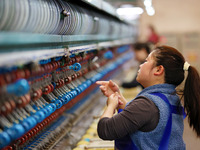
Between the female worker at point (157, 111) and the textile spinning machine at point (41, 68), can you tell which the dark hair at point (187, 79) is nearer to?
the female worker at point (157, 111)

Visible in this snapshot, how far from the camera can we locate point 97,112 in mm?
3650

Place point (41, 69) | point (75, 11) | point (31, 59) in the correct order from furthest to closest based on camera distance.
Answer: point (75, 11), point (41, 69), point (31, 59)

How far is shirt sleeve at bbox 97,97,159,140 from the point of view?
1.77 m

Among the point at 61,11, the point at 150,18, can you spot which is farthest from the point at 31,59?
the point at 150,18

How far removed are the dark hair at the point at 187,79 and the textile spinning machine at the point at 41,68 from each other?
2.29ft

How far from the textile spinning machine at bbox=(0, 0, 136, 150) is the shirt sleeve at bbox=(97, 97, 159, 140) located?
383 mm

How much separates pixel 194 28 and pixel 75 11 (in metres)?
8.96

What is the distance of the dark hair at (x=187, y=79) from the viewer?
198 centimetres

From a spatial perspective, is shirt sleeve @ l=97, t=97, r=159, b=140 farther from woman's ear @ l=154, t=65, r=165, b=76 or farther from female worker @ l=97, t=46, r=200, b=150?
woman's ear @ l=154, t=65, r=165, b=76

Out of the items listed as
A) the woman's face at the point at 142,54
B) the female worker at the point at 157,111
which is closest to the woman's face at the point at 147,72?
the female worker at the point at 157,111

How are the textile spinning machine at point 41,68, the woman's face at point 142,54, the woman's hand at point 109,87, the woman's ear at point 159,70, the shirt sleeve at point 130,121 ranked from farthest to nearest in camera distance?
the woman's face at point 142,54 < the woman's hand at point 109,87 < the woman's ear at point 159,70 < the shirt sleeve at point 130,121 < the textile spinning machine at point 41,68

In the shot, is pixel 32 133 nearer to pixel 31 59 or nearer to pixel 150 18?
pixel 31 59

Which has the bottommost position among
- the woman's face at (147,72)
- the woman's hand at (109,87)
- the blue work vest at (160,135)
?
the blue work vest at (160,135)

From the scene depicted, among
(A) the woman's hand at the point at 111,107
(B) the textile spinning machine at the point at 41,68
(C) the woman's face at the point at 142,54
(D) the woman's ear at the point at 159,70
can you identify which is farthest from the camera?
(C) the woman's face at the point at 142,54
